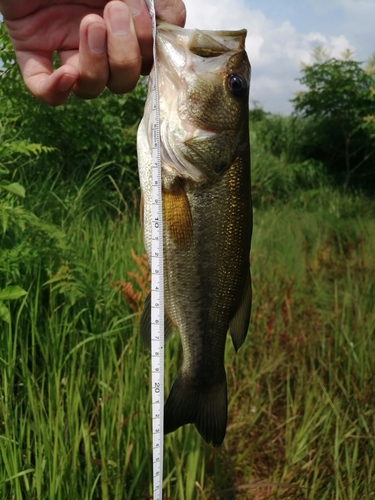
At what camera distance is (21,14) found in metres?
1.66

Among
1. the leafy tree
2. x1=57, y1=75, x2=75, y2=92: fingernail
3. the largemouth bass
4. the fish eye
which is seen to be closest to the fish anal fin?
the largemouth bass

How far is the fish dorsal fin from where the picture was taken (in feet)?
4.49

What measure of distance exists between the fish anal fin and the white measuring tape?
7 cm

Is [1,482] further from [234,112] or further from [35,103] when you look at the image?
[35,103]

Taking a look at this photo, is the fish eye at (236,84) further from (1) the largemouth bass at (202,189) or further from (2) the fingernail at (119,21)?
(2) the fingernail at (119,21)

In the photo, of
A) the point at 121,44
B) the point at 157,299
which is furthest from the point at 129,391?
the point at 121,44

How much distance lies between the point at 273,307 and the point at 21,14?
236cm

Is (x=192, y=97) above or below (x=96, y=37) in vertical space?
below

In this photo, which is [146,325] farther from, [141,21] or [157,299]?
[141,21]

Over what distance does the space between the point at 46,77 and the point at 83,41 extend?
269 millimetres

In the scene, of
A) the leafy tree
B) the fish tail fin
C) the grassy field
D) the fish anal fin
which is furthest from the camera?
the leafy tree

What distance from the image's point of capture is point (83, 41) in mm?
1341

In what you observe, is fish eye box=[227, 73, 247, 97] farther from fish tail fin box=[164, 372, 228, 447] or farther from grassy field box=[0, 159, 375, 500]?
grassy field box=[0, 159, 375, 500]

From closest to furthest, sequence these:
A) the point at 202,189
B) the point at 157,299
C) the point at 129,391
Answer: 1. the point at 157,299
2. the point at 202,189
3. the point at 129,391
